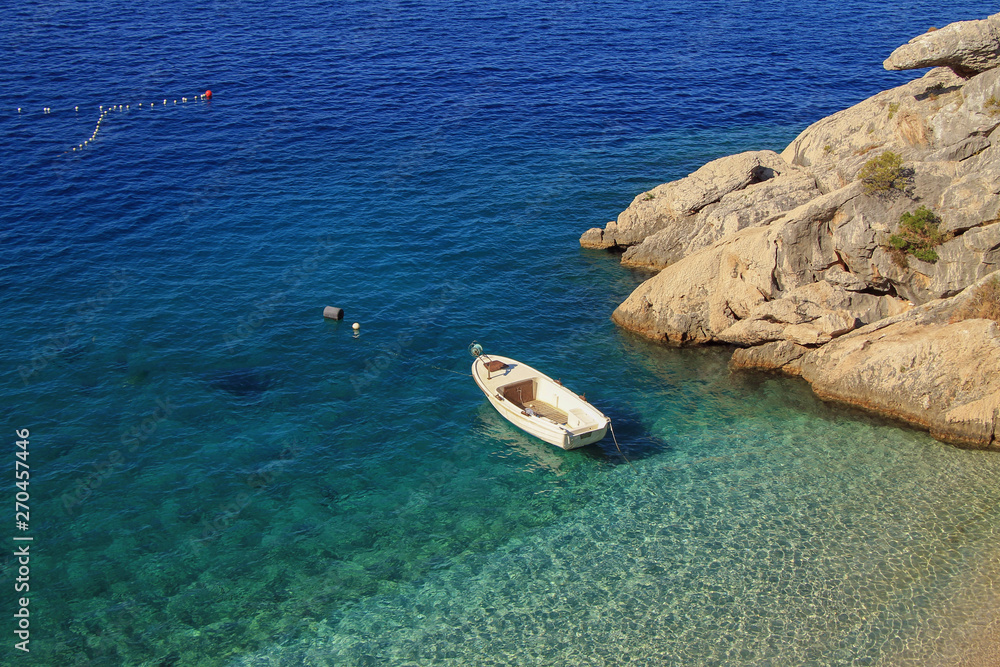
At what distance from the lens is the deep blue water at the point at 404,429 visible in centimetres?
2822

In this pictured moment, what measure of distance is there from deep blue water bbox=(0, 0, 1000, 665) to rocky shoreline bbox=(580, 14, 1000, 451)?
1.89 m

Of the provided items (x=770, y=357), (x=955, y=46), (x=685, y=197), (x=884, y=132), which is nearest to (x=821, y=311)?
(x=770, y=357)

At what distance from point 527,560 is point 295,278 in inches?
1114

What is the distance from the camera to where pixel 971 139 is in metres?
39.7

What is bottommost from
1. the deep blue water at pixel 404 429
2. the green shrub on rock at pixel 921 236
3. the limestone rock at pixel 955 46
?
the deep blue water at pixel 404 429

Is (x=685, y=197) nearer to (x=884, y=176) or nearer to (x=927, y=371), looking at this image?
(x=884, y=176)

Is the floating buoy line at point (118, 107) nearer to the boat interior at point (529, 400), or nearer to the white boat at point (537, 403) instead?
the white boat at point (537, 403)

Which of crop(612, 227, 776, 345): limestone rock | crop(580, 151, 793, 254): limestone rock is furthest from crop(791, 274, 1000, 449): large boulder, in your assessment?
crop(580, 151, 793, 254): limestone rock

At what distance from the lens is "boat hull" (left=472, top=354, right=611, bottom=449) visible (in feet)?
117

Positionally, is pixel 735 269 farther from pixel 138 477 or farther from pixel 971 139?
pixel 138 477

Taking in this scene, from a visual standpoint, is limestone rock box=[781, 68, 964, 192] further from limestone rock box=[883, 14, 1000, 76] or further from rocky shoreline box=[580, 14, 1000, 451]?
limestone rock box=[883, 14, 1000, 76]

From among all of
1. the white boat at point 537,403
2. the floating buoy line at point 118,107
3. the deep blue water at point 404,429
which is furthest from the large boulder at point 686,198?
the floating buoy line at point 118,107

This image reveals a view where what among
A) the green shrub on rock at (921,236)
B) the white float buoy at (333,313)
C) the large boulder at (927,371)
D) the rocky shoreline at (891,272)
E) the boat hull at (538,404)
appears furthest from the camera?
the white float buoy at (333,313)

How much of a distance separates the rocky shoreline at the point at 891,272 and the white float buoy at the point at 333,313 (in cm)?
1643
